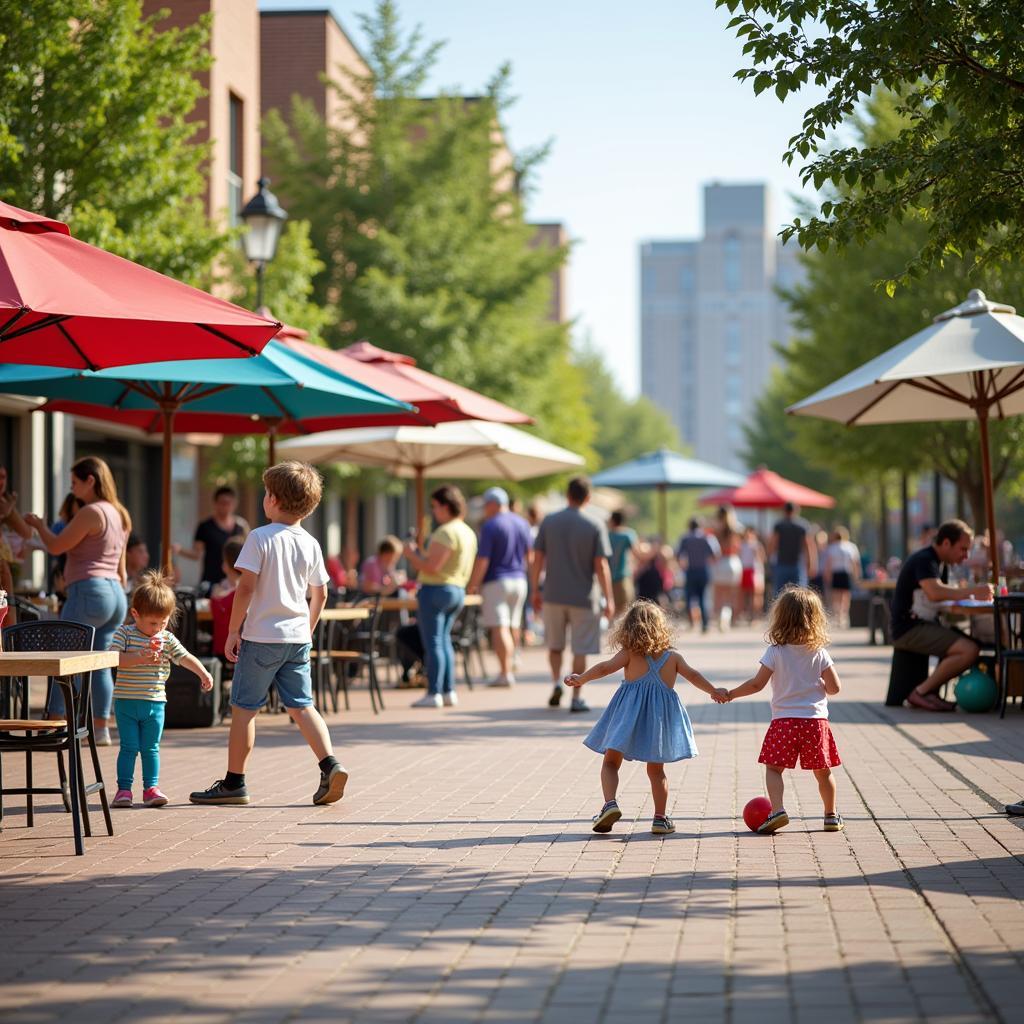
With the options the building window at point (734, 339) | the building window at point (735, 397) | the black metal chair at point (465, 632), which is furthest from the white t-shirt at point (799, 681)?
the building window at point (734, 339)

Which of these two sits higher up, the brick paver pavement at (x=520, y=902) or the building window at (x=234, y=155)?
the building window at (x=234, y=155)

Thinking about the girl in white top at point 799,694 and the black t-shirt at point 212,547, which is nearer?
the girl in white top at point 799,694

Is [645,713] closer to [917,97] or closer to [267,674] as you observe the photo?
[267,674]

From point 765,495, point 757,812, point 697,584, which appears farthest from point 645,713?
point 765,495

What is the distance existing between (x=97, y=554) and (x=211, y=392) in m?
2.24

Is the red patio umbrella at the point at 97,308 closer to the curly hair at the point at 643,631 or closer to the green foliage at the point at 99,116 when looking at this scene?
the curly hair at the point at 643,631

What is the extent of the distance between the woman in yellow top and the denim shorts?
18.3 ft

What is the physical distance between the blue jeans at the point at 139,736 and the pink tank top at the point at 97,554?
8.57 ft

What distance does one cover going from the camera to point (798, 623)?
7.83 m

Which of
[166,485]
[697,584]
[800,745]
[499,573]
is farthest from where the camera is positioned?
[697,584]

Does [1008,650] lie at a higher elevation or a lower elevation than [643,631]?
lower

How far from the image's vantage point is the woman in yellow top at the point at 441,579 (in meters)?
14.3

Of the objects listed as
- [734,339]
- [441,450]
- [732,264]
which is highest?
[732,264]

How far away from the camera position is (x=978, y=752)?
10.8 metres
